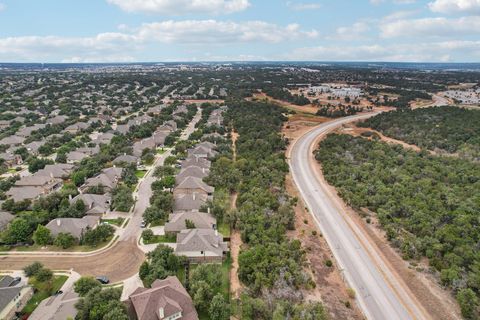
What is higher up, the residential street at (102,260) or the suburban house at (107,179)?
the suburban house at (107,179)

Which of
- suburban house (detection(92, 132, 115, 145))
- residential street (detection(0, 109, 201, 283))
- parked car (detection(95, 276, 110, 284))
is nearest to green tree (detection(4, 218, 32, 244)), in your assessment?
residential street (detection(0, 109, 201, 283))

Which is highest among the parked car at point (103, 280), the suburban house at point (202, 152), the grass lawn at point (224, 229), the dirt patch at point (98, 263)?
the suburban house at point (202, 152)

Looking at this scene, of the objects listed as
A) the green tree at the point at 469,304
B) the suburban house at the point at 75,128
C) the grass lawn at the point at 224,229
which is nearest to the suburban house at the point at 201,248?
the grass lawn at the point at 224,229

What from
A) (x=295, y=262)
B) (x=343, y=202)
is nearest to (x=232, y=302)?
(x=295, y=262)

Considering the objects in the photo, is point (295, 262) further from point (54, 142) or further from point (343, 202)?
point (54, 142)

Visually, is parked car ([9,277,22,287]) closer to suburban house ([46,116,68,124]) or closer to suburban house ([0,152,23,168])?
suburban house ([0,152,23,168])

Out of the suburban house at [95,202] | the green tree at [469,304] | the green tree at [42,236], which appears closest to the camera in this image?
the green tree at [469,304]

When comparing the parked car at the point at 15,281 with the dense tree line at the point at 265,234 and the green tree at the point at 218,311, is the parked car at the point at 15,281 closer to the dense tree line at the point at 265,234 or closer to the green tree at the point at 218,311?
the green tree at the point at 218,311
